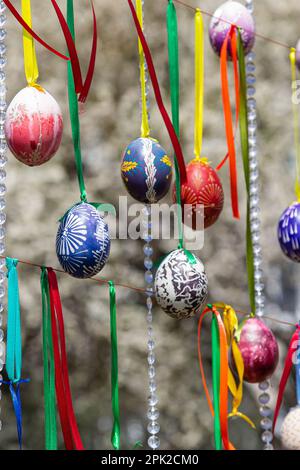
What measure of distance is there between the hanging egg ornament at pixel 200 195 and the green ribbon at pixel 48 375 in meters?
0.19

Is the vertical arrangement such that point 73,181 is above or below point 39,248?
above

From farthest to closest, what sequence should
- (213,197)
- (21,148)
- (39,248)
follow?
(39,248)
(213,197)
(21,148)

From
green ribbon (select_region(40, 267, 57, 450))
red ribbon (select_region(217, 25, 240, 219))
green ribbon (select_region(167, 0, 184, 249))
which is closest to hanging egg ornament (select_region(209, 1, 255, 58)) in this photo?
red ribbon (select_region(217, 25, 240, 219))

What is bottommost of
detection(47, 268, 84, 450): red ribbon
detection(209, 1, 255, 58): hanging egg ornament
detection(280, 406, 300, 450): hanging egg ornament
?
detection(280, 406, 300, 450): hanging egg ornament

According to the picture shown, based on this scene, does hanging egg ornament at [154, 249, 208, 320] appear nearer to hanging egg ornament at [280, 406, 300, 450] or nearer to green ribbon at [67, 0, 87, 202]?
green ribbon at [67, 0, 87, 202]

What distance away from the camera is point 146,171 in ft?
3.11

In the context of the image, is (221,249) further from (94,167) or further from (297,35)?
(297,35)

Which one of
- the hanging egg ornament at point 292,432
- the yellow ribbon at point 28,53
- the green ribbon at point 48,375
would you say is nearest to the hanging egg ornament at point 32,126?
the yellow ribbon at point 28,53

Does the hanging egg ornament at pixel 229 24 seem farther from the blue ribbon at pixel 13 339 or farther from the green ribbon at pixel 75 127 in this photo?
the blue ribbon at pixel 13 339

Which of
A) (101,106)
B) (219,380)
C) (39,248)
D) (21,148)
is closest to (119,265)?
(39,248)

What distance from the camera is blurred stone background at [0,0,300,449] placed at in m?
1.80

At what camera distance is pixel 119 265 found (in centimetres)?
183

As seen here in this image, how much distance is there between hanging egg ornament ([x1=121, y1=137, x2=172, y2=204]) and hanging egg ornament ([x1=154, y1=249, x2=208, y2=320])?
0.26ft

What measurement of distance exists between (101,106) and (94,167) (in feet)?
0.47
